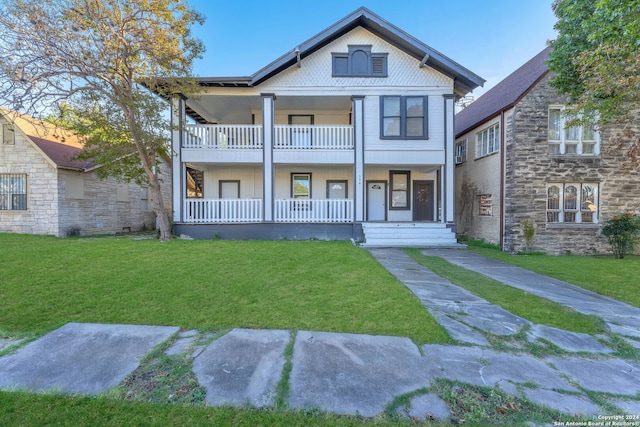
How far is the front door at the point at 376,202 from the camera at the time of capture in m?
14.4

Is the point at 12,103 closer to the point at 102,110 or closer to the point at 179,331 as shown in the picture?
the point at 102,110

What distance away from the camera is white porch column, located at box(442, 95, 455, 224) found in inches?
472

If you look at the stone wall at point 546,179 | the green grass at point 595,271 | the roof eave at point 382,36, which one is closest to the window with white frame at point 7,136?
the roof eave at point 382,36

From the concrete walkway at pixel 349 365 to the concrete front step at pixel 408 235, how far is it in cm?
687

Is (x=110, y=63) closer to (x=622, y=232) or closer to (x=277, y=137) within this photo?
(x=277, y=137)

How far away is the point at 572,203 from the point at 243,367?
13604mm

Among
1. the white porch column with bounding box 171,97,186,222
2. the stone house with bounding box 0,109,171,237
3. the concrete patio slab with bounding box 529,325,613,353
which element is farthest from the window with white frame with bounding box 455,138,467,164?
the stone house with bounding box 0,109,171,237

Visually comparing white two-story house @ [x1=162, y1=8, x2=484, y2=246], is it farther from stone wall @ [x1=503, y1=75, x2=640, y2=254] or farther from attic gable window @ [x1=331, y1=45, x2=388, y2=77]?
stone wall @ [x1=503, y1=75, x2=640, y2=254]

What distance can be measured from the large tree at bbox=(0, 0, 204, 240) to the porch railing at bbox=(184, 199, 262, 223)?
44.2 inches

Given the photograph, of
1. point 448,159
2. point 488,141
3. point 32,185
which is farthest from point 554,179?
point 32,185

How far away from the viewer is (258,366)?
2.86m

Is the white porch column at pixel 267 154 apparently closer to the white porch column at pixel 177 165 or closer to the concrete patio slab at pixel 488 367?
the white porch column at pixel 177 165

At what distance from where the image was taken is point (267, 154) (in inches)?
476

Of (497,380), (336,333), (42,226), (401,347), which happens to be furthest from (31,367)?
(42,226)
